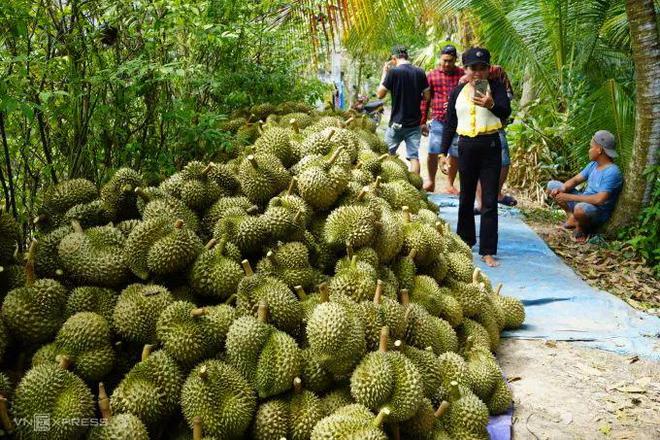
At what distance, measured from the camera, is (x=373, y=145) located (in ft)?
16.5

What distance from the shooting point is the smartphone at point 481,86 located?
5.19 m

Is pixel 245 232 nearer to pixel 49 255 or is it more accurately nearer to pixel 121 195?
pixel 121 195

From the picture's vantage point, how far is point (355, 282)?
2.99 m

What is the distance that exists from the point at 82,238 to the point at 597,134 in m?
5.56

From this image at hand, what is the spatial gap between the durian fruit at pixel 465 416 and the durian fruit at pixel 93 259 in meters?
1.67

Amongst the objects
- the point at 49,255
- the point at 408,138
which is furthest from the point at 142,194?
the point at 408,138

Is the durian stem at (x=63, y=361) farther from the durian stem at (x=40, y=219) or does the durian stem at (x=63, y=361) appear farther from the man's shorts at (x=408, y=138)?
the man's shorts at (x=408, y=138)

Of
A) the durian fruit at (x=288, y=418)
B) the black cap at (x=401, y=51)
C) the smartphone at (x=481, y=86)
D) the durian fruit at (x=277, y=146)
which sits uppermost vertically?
the black cap at (x=401, y=51)

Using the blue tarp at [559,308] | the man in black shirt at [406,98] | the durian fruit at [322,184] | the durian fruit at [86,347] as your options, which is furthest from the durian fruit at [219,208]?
the man in black shirt at [406,98]

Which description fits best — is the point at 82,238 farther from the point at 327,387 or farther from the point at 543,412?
the point at 543,412

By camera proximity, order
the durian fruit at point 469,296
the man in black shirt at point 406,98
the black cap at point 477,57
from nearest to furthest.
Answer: the durian fruit at point 469,296
the black cap at point 477,57
the man in black shirt at point 406,98

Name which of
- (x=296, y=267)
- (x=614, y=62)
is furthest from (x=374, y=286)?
(x=614, y=62)

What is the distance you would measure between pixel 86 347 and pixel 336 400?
108cm

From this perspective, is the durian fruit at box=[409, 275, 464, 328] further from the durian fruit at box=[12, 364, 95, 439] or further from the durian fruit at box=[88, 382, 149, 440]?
the durian fruit at box=[12, 364, 95, 439]
